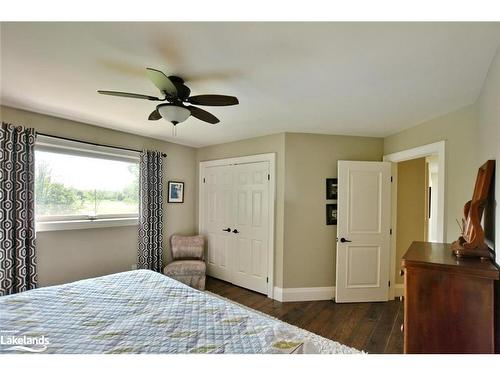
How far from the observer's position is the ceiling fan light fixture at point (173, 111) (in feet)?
5.61

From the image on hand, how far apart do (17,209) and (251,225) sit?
2.73 meters

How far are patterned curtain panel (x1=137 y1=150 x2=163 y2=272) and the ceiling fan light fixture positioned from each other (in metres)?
2.01

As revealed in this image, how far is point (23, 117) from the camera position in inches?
99.7

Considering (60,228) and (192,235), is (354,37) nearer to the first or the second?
(60,228)

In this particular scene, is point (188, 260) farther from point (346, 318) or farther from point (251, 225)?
point (346, 318)

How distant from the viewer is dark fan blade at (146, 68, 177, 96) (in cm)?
137

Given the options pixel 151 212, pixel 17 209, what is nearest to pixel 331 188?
pixel 151 212

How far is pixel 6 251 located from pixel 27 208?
0.44m

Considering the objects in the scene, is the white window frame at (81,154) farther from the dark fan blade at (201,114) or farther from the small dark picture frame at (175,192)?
the dark fan blade at (201,114)

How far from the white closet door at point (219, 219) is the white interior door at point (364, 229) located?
173 cm

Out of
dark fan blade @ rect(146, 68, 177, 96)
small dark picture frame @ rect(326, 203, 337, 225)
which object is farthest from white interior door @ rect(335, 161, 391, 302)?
dark fan blade @ rect(146, 68, 177, 96)

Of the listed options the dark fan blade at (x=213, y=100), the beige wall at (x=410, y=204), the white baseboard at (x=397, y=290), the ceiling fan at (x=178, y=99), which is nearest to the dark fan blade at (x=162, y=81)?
A: the ceiling fan at (x=178, y=99)

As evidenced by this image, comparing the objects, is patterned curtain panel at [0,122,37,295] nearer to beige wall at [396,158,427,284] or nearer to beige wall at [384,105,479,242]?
beige wall at [384,105,479,242]
